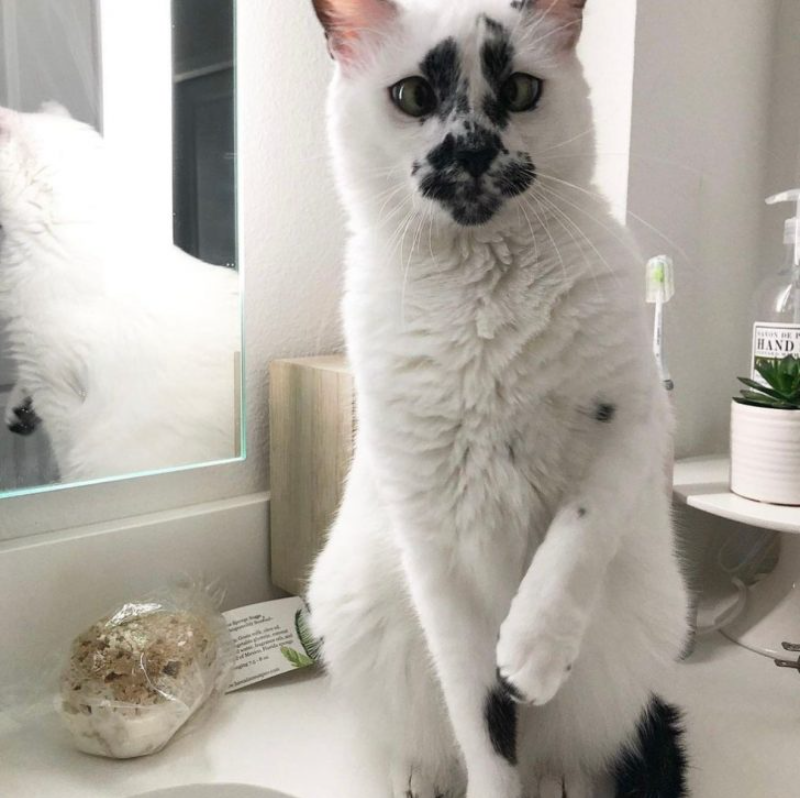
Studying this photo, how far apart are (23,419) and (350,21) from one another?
2.10ft

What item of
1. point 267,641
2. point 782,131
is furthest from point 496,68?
point 782,131

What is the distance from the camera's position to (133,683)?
2.76ft

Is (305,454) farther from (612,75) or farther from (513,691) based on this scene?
(612,75)

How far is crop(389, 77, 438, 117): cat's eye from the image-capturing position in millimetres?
603

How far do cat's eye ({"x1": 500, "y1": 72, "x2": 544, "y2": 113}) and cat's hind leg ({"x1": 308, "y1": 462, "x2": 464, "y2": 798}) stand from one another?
39cm

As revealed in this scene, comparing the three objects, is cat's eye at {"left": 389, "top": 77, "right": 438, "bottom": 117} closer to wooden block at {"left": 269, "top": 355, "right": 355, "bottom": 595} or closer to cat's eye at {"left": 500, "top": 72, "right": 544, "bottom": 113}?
cat's eye at {"left": 500, "top": 72, "right": 544, "bottom": 113}

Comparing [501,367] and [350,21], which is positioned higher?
[350,21]

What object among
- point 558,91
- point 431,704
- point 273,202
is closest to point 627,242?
point 558,91

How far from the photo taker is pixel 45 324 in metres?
0.97

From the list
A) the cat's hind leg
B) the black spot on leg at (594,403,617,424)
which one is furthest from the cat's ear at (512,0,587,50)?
the cat's hind leg

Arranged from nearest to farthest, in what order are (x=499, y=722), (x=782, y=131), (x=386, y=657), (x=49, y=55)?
1. (x=499, y=722)
2. (x=386, y=657)
3. (x=49, y=55)
4. (x=782, y=131)

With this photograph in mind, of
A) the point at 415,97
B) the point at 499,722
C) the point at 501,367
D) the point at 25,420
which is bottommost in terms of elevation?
the point at 499,722

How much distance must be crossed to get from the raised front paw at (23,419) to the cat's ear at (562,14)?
745 millimetres

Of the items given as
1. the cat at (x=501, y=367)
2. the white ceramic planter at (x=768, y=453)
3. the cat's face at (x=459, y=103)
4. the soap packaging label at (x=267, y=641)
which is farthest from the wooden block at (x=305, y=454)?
the white ceramic planter at (x=768, y=453)
